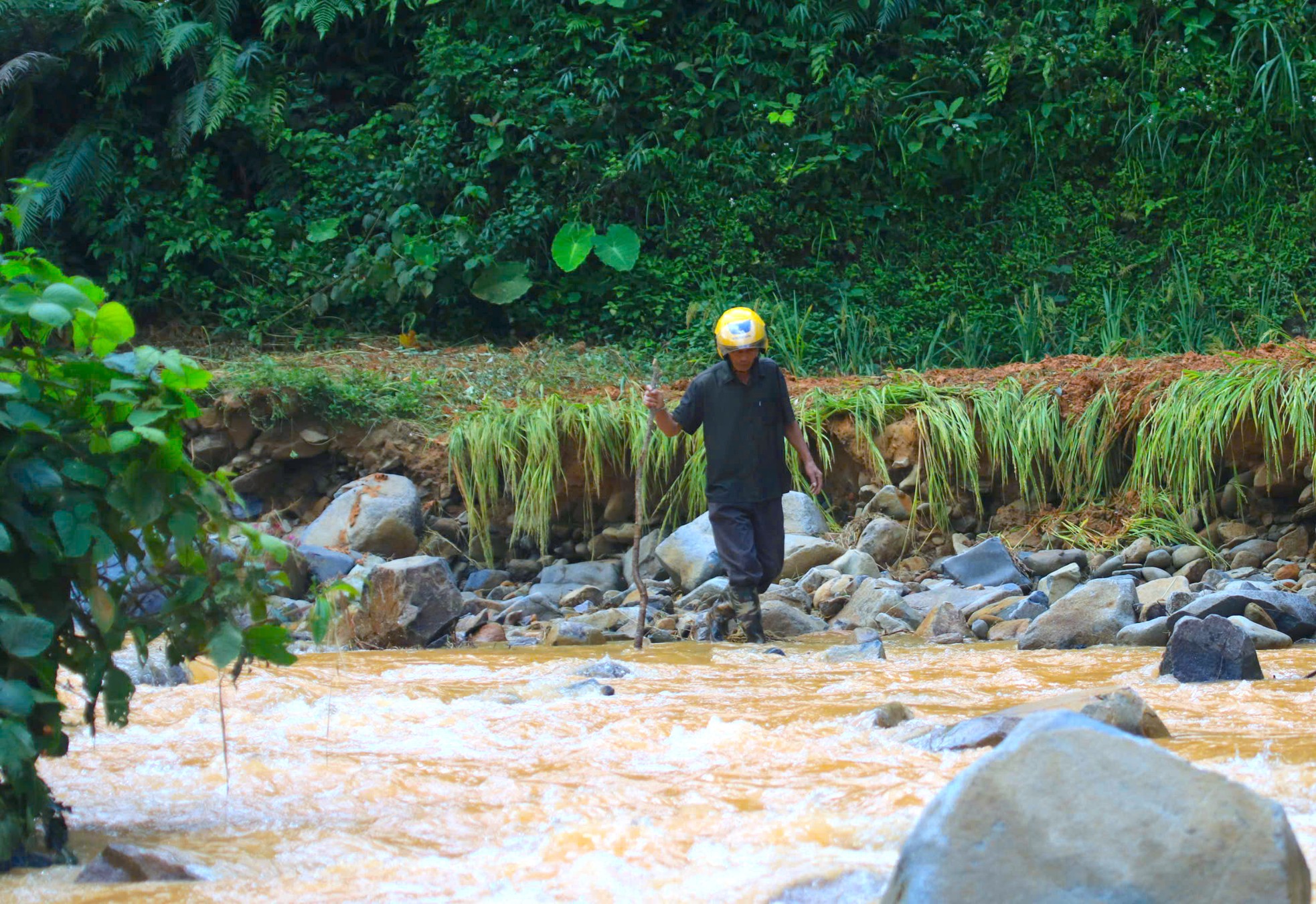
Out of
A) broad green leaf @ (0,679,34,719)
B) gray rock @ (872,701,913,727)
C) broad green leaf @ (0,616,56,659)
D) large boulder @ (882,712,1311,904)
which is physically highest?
broad green leaf @ (0,616,56,659)

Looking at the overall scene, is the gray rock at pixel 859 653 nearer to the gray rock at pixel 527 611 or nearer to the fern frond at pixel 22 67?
the gray rock at pixel 527 611

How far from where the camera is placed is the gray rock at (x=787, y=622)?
244 inches

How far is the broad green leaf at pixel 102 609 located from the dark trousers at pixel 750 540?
4.05m

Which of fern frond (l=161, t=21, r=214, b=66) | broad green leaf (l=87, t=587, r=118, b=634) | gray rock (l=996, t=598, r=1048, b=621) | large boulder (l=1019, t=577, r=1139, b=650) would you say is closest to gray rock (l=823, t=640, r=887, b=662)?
large boulder (l=1019, t=577, r=1139, b=650)

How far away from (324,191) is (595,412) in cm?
505

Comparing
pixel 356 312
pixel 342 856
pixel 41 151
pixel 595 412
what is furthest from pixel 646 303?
pixel 342 856

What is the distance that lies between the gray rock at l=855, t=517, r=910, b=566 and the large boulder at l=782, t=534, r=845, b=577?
24 cm

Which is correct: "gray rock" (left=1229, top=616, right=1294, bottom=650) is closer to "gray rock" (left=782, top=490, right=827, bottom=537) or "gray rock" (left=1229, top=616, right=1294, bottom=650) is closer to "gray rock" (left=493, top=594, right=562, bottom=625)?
Result: "gray rock" (left=782, top=490, right=827, bottom=537)

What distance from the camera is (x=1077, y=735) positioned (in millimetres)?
1763

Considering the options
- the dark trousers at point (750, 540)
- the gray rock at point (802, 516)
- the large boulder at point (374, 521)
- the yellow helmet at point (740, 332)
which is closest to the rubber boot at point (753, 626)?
the dark trousers at point (750, 540)

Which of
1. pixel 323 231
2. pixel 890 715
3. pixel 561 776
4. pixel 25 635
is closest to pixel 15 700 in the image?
pixel 25 635

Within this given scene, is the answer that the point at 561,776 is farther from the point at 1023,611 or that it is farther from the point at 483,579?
the point at 483,579

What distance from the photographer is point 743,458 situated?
20.0ft

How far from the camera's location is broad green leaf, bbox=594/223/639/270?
36.4 feet
